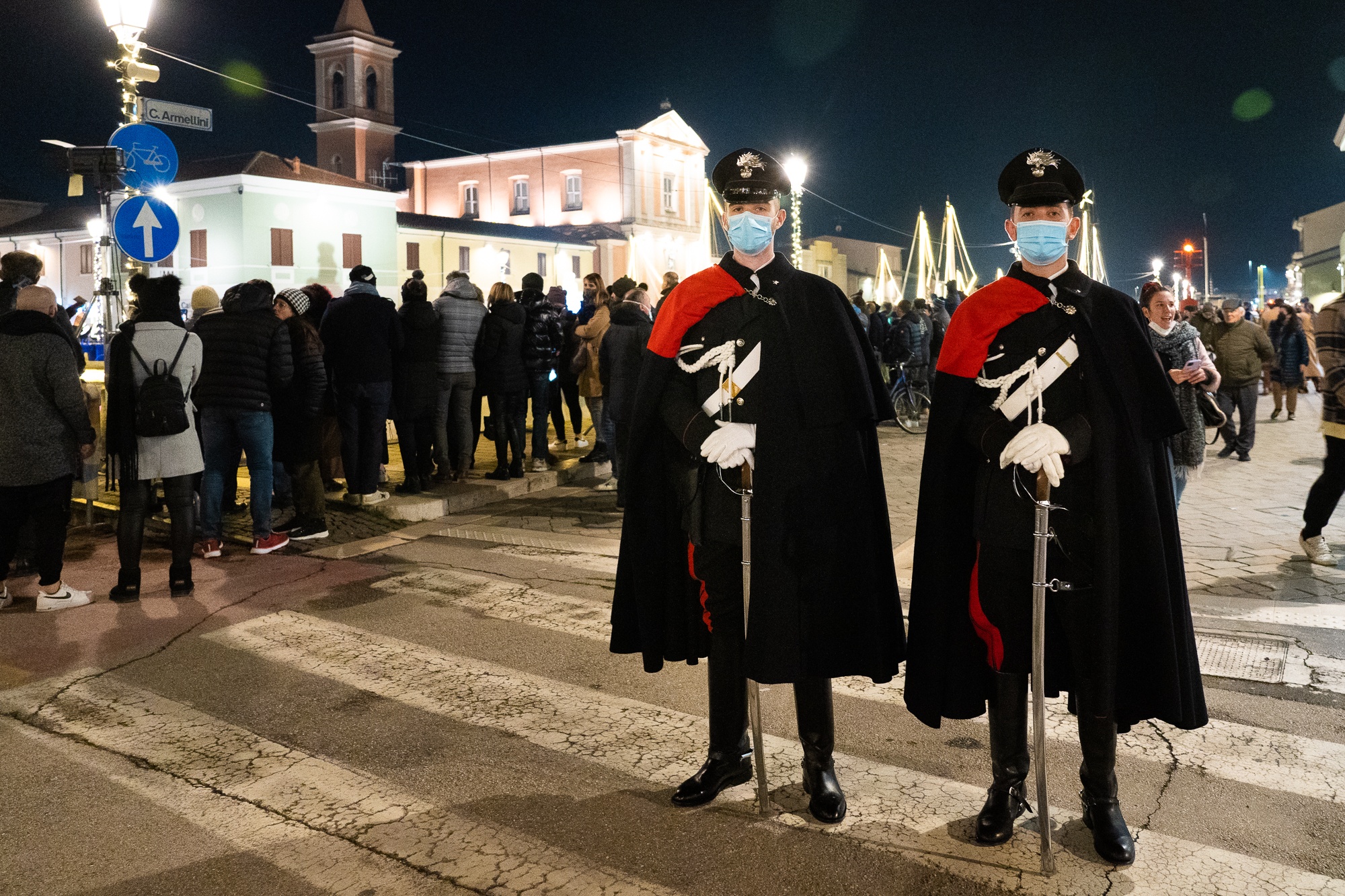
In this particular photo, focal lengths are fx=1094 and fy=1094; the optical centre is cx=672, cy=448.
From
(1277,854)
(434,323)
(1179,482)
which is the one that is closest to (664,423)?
(1277,854)

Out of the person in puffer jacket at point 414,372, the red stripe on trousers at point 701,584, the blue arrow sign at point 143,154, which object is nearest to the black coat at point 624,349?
the person in puffer jacket at point 414,372

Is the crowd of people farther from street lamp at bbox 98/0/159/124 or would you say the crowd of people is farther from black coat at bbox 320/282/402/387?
street lamp at bbox 98/0/159/124

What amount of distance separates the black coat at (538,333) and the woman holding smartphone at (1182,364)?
5.94m

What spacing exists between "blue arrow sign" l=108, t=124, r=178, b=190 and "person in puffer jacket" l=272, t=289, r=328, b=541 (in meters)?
1.89

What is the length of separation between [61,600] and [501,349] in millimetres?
4836

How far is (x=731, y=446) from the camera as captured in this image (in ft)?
11.5

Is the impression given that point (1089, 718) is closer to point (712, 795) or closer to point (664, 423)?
point (712, 795)

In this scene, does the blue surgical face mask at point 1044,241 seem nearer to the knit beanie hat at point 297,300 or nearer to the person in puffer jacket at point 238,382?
the person in puffer jacket at point 238,382

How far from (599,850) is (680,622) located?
2.76ft

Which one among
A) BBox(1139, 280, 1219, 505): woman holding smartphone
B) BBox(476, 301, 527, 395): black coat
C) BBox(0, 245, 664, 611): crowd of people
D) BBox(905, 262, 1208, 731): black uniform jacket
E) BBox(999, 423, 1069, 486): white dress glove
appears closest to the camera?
BBox(999, 423, 1069, 486): white dress glove

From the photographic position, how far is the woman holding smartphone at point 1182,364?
6.01 m

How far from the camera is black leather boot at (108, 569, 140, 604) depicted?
6.89m

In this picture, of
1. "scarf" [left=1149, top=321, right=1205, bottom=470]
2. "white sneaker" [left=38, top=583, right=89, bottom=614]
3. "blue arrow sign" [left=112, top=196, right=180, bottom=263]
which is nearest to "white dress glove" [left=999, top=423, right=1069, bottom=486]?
"scarf" [left=1149, top=321, right=1205, bottom=470]

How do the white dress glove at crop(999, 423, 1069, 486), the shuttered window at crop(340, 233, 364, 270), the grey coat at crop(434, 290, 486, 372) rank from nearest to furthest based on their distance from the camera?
the white dress glove at crop(999, 423, 1069, 486) < the grey coat at crop(434, 290, 486, 372) < the shuttered window at crop(340, 233, 364, 270)
